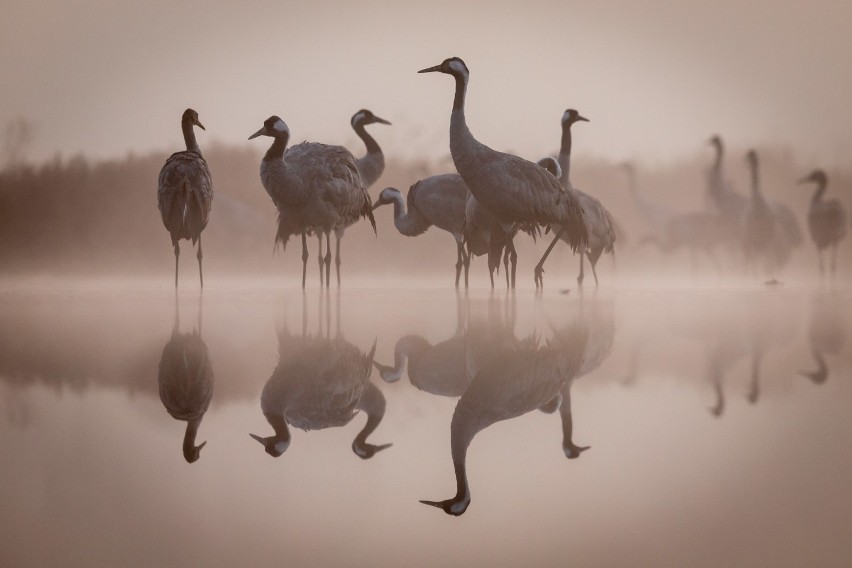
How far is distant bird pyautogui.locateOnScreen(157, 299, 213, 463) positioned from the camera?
8.79 ft

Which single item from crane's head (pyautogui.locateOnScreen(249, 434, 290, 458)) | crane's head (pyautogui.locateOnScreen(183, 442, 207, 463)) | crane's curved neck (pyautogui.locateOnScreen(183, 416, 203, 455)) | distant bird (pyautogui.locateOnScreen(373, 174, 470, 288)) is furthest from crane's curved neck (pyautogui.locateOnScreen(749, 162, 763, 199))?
crane's head (pyautogui.locateOnScreen(183, 442, 207, 463))

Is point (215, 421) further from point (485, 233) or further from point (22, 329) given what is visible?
point (485, 233)

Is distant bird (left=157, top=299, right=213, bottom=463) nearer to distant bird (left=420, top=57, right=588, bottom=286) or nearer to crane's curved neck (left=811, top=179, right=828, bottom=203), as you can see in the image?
distant bird (left=420, top=57, right=588, bottom=286)

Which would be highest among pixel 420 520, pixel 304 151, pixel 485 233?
pixel 304 151

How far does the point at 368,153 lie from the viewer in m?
13.7

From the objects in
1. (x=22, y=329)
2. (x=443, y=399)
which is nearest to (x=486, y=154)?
(x=22, y=329)

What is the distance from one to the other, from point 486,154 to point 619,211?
1201 cm

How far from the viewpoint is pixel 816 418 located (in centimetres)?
290

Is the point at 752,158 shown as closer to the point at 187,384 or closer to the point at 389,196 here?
the point at 389,196

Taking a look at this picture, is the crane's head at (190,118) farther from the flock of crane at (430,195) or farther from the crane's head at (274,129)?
the crane's head at (274,129)

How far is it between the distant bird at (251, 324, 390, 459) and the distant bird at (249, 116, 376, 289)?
231 inches

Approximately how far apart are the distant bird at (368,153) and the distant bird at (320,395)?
29.4 ft

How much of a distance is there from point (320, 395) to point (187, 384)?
1.78 ft

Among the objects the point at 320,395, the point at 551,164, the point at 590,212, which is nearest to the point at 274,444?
the point at 320,395
